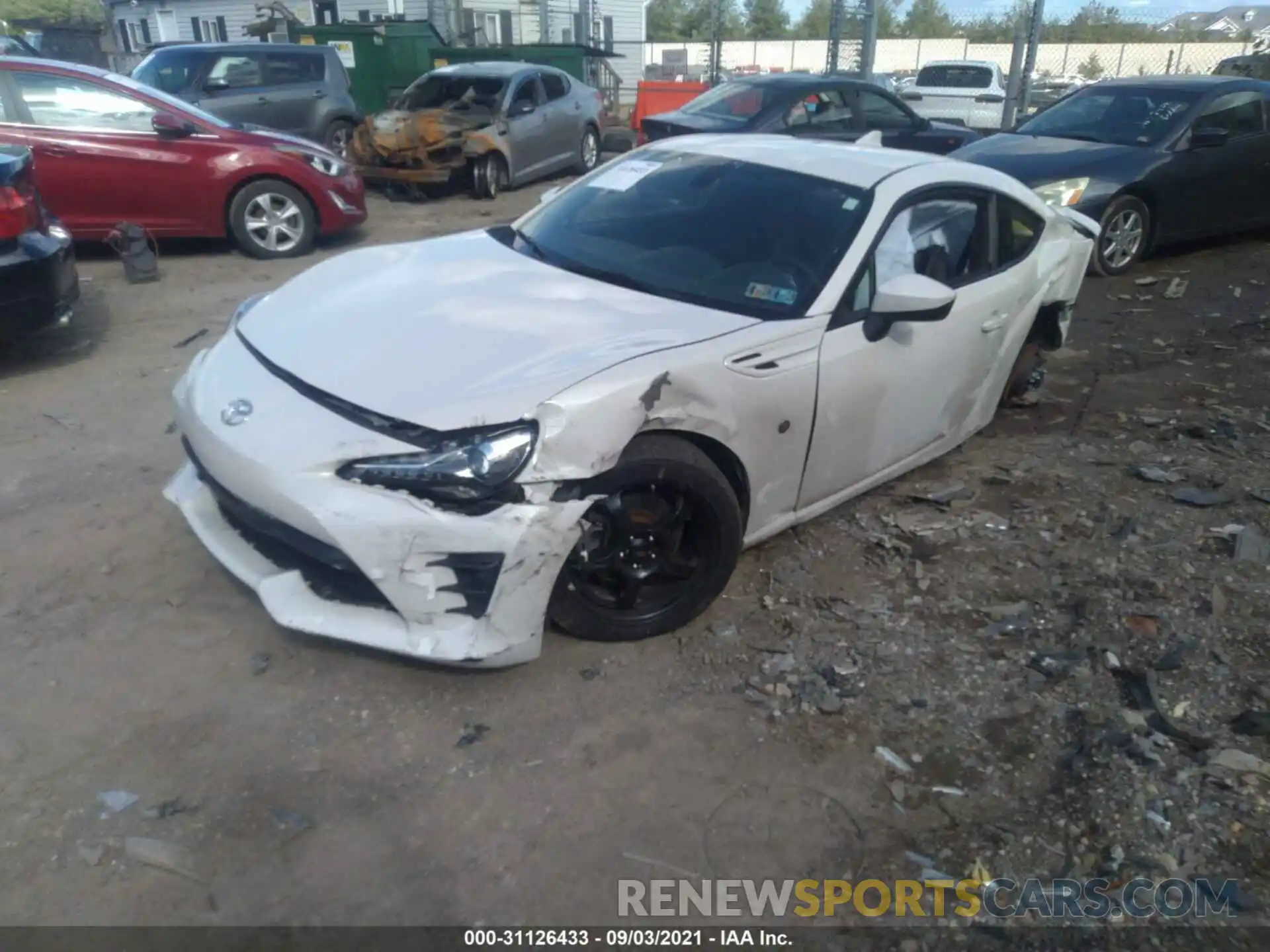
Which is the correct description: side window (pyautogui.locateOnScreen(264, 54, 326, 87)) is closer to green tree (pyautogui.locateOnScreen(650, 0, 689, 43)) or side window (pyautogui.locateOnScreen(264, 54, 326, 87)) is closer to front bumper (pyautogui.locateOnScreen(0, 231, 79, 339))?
front bumper (pyautogui.locateOnScreen(0, 231, 79, 339))

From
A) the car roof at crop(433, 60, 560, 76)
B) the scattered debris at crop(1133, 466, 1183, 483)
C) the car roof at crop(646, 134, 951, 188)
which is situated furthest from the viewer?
the car roof at crop(433, 60, 560, 76)

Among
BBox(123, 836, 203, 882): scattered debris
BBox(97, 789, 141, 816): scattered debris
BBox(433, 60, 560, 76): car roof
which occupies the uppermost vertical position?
BBox(433, 60, 560, 76): car roof

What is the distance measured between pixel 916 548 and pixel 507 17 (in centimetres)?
2992

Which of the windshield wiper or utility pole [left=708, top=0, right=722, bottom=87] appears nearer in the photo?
the windshield wiper

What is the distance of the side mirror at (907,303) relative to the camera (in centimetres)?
361

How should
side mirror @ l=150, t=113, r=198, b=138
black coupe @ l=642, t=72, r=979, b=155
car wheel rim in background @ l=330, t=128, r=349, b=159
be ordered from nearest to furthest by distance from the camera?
side mirror @ l=150, t=113, r=198, b=138 < black coupe @ l=642, t=72, r=979, b=155 < car wheel rim in background @ l=330, t=128, r=349, b=159

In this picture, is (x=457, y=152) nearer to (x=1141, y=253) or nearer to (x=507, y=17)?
(x=1141, y=253)

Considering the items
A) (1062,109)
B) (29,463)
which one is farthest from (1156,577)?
(1062,109)

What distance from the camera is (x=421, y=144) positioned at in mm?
11516

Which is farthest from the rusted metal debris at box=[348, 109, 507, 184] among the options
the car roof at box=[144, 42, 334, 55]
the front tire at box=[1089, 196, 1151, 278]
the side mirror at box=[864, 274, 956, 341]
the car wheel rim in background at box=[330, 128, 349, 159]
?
the side mirror at box=[864, 274, 956, 341]

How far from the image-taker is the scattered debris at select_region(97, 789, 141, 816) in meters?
2.68

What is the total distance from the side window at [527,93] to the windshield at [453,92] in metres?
0.18

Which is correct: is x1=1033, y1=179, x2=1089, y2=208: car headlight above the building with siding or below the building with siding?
below

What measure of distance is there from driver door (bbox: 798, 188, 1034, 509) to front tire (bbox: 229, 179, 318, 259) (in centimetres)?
626
